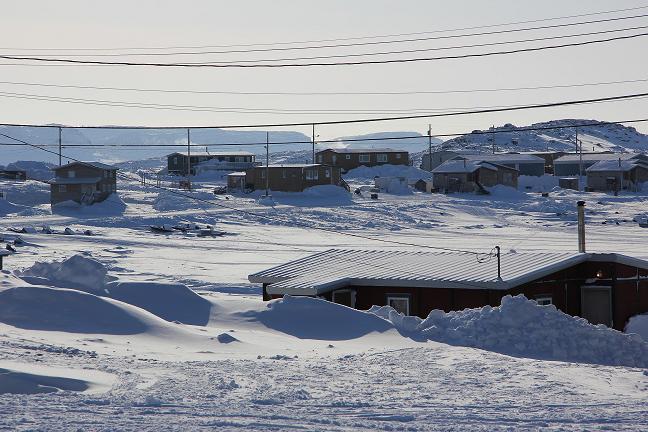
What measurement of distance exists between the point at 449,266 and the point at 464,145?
5989 inches

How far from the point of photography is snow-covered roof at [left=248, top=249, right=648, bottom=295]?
24594mm

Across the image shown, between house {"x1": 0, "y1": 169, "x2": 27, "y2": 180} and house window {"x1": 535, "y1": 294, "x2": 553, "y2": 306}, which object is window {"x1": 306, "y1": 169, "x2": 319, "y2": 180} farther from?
house window {"x1": 535, "y1": 294, "x2": 553, "y2": 306}

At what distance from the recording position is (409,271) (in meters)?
26.1

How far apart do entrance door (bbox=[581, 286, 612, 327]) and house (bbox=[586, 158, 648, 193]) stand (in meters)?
71.4

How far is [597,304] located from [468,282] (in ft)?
16.2

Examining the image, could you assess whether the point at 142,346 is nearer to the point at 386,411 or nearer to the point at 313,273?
the point at 386,411

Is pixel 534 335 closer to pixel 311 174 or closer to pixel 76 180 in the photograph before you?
pixel 76 180

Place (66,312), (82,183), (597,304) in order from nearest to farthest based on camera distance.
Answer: (66,312), (597,304), (82,183)

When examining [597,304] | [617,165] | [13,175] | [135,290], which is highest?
[617,165]

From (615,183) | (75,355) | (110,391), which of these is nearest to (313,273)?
(75,355)

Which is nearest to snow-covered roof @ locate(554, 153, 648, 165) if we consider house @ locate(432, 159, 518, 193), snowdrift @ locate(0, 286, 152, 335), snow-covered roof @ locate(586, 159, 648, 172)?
snow-covered roof @ locate(586, 159, 648, 172)

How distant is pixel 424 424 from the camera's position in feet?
36.1

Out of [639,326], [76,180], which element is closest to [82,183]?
[76,180]

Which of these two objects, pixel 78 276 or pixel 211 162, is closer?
pixel 78 276
